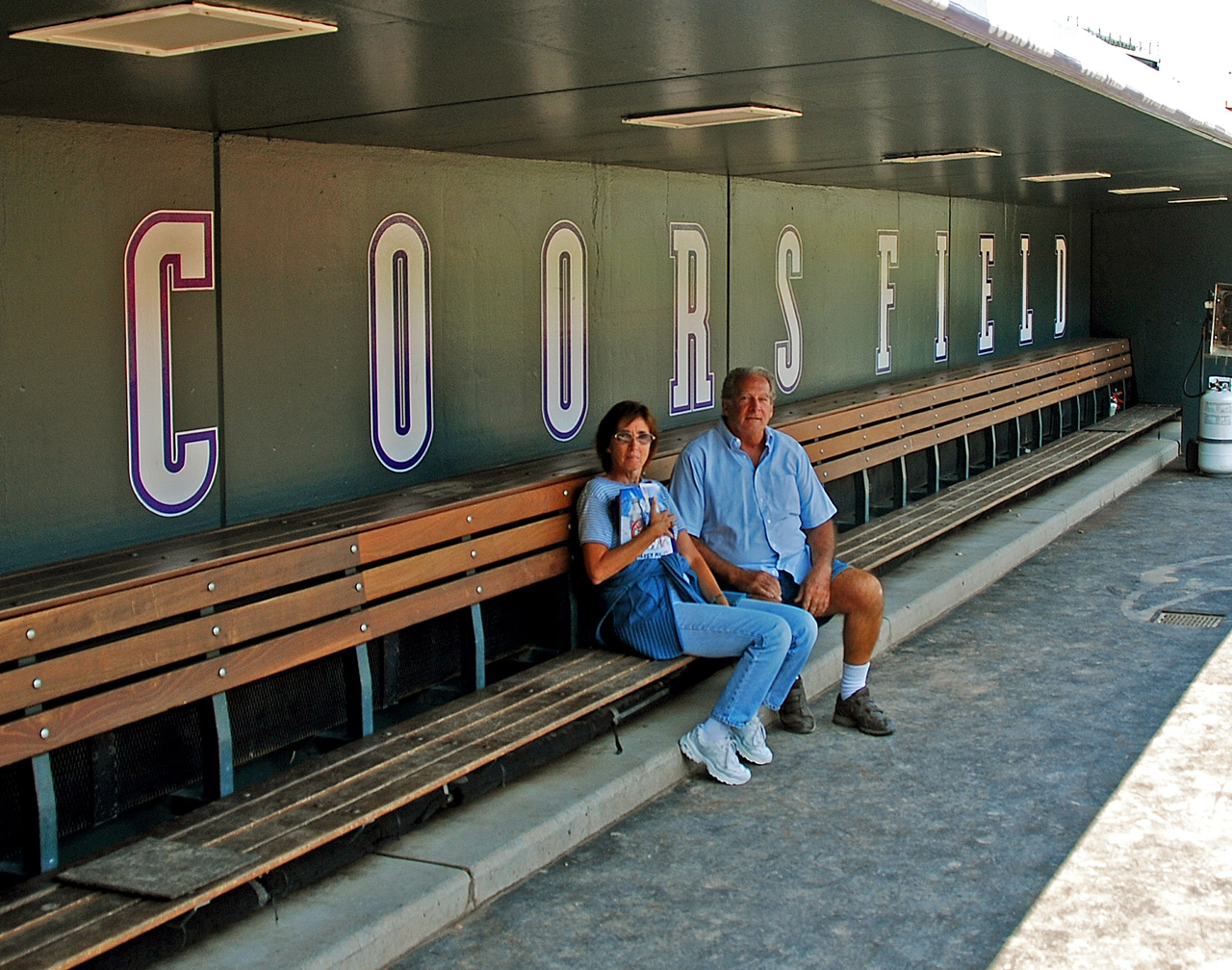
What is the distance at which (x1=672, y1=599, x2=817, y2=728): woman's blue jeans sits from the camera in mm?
4629

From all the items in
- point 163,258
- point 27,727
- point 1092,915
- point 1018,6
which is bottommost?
point 1092,915

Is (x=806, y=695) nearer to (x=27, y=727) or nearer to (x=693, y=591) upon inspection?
(x=693, y=591)

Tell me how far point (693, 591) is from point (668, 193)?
10.3ft

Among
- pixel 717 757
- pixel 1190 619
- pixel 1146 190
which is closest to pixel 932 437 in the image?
pixel 1190 619

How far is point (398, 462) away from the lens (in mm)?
5648

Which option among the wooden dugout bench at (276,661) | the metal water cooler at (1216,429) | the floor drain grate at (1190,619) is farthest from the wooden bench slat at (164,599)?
the metal water cooler at (1216,429)

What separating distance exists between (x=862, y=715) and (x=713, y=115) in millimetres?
2174

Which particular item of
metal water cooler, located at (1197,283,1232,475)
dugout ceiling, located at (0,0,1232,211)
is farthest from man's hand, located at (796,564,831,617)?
metal water cooler, located at (1197,283,1232,475)

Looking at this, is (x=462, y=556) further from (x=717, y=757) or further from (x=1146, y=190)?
(x=1146, y=190)

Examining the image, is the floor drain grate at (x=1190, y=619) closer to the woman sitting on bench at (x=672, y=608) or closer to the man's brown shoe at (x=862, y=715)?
the man's brown shoe at (x=862, y=715)

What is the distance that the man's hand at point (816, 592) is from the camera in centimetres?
529

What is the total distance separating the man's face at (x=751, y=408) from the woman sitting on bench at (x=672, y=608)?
0.38 m

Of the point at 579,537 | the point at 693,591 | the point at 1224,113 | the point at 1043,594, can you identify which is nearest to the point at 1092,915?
the point at 693,591

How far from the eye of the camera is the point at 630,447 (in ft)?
16.6
